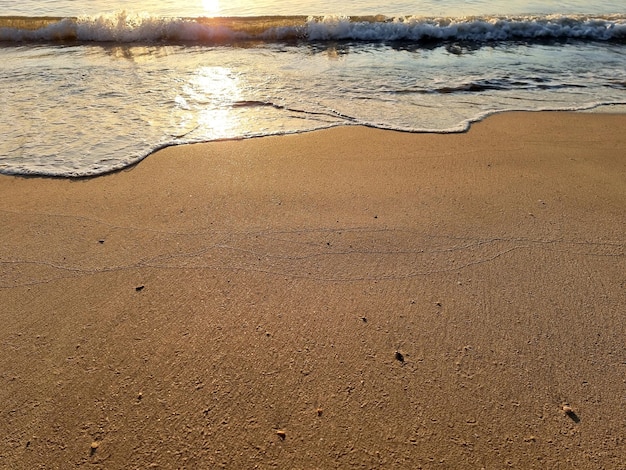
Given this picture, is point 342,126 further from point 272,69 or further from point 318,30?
point 318,30

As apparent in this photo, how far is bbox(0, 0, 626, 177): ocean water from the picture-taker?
186 inches

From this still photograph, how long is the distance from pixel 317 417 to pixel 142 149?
3.27 m

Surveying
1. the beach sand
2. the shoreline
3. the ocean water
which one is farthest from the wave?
the beach sand

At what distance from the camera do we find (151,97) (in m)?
5.71

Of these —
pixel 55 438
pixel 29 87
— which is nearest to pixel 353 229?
pixel 55 438

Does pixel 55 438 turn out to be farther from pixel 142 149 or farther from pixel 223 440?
pixel 142 149

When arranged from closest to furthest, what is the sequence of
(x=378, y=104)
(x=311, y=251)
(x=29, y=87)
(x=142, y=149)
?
(x=311, y=251)
(x=142, y=149)
(x=378, y=104)
(x=29, y=87)

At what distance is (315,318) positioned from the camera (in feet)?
7.52

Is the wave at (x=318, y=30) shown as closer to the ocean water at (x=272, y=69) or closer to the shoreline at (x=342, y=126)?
the ocean water at (x=272, y=69)

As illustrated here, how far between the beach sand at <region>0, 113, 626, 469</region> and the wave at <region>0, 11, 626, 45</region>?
7.71 meters

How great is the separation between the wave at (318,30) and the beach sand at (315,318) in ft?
25.3

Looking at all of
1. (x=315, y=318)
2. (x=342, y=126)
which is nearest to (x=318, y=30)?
(x=342, y=126)

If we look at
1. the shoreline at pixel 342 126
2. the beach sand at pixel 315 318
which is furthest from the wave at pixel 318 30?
the beach sand at pixel 315 318

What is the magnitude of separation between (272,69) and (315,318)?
237 inches
